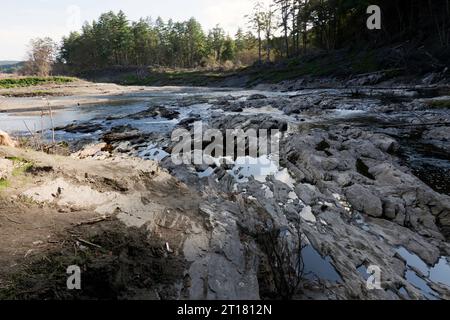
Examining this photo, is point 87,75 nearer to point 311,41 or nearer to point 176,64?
point 176,64

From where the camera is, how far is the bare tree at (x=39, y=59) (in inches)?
3724

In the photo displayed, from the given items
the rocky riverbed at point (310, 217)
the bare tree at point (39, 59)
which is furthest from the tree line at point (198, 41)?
the rocky riverbed at point (310, 217)

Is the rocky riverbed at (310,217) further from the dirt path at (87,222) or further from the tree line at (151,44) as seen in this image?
the tree line at (151,44)

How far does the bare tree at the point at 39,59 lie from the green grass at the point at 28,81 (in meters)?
21.1

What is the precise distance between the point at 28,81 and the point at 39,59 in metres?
28.7

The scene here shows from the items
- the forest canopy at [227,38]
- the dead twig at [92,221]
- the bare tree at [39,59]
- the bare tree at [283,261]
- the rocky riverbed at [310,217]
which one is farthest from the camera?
the bare tree at [39,59]

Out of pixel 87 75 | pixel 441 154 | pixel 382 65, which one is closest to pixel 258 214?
pixel 441 154

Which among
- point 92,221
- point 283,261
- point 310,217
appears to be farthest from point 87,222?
point 310,217

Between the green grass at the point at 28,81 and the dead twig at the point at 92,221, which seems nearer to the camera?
the dead twig at the point at 92,221

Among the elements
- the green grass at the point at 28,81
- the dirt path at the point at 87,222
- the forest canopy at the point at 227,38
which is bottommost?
the dirt path at the point at 87,222

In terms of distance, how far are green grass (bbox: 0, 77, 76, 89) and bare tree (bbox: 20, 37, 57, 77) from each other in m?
21.1

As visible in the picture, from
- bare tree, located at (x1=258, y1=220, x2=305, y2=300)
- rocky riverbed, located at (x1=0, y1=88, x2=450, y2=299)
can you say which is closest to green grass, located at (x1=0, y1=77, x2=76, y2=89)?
rocky riverbed, located at (x1=0, y1=88, x2=450, y2=299)

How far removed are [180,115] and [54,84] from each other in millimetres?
58498

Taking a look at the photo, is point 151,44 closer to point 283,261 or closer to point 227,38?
point 227,38
